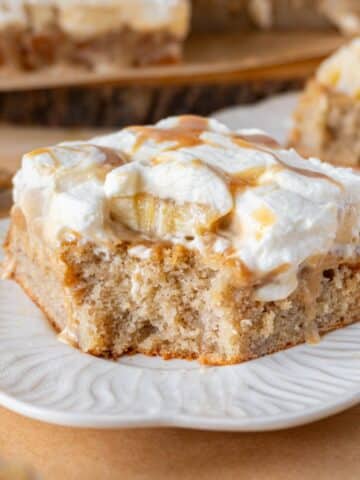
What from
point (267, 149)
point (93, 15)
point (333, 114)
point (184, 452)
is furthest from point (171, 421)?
point (93, 15)

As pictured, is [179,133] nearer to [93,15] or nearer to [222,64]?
[93,15]

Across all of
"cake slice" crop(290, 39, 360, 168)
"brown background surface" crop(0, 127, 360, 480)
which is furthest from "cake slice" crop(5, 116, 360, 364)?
"cake slice" crop(290, 39, 360, 168)

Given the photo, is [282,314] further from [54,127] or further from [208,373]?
[54,127]

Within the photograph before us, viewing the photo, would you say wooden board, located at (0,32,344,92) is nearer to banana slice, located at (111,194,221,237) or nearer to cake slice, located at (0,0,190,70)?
cake slice, located at (0,0,190,70)

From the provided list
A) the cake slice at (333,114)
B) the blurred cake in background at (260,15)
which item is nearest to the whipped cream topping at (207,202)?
the cake slice at (333,114)

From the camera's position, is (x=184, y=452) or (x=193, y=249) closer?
(x=184, y=452)

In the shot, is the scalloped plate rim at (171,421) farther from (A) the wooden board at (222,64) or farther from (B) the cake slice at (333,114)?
(A) the wooden board at (222,64)
